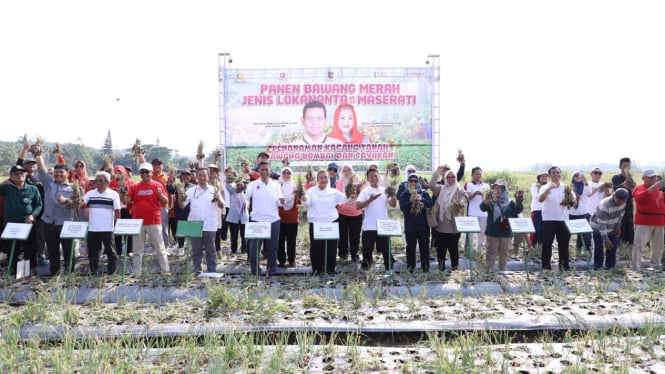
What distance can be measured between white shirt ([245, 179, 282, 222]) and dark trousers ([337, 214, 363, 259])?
1532 mm

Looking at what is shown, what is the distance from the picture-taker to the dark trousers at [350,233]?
8727mm

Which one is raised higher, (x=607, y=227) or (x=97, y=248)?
(x=607, y=227)

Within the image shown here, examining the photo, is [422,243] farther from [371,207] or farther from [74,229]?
[74,229]

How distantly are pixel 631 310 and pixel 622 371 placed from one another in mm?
2073

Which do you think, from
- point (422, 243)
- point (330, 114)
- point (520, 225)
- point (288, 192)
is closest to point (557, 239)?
point (520, 225)

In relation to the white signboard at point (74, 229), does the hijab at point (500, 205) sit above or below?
above

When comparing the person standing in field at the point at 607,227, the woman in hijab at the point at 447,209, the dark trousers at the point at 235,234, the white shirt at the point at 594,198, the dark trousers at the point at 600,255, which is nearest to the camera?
the woman in hijab at the point at 447,209

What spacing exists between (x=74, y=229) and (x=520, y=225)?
6941 millimetres

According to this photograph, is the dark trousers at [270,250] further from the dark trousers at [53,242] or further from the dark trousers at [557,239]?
the dark trousers at [557,239]

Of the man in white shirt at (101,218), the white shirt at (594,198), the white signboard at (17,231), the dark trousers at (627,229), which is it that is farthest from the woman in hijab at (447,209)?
the white signboard at (17,231)

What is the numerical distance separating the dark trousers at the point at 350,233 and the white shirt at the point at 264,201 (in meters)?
1.53

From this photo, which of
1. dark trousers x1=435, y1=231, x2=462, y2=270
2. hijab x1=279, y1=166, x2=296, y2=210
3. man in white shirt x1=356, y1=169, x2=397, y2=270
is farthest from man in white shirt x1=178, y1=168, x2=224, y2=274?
dark trousers x1=435, y1=231, x2=462, y2=270

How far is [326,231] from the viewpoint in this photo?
7570 mm

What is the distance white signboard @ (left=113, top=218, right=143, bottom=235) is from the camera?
23.9 feet
